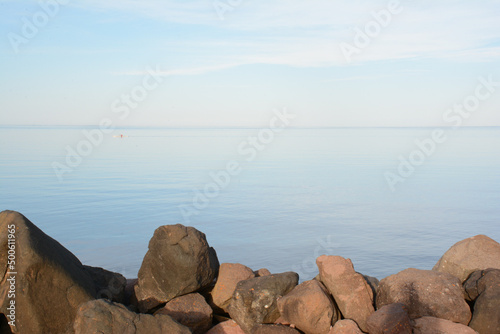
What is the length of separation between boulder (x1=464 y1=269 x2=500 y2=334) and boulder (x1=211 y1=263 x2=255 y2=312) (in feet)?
9.22

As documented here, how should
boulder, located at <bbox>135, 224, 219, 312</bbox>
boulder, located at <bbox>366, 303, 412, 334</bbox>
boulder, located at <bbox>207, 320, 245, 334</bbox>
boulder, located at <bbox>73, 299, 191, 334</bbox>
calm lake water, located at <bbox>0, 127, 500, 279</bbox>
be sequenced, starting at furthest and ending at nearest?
1. calm lake water, located at <bbox>0, 127, 500, 279</bbox>
2. boulder, located at <bbox>135, 224, 219, 312</bbox>
3. boulder, located at <bbox>207, 320, 245, 334</bbox>
4. boulder, located at <bbox>366, 303, 412, 334</bbox>
5. boulder, located at <bbox>73, 299, 191, 334</bbox>

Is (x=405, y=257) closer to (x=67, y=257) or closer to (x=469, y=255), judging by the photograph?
(x=469, y=255)

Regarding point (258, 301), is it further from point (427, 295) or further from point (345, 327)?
point (427, 295)

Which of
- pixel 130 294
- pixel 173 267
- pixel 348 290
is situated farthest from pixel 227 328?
pixel 348 290

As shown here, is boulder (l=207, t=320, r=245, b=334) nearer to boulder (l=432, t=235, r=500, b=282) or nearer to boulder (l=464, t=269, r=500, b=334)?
boulder (l=464, t=269, r=500, b=334)

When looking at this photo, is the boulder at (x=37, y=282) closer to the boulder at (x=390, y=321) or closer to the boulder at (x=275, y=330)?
the boulder at (x=275, y=330)

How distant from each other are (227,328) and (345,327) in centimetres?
153

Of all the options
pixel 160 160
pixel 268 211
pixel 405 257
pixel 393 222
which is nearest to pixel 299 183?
pixel 268 211

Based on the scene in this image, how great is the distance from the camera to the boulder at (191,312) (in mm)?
6242

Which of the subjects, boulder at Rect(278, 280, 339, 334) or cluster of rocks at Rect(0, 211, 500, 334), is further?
boulder at Rect(278, 280, 339, 334)

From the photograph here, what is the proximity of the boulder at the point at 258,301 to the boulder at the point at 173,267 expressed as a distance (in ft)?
1.87

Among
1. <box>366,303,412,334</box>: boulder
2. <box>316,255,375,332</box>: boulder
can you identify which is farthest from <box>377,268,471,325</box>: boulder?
<box>366,303,412,334</box>: boulder

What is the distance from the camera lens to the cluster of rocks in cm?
559

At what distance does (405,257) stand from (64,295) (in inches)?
319
